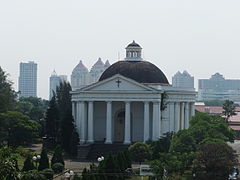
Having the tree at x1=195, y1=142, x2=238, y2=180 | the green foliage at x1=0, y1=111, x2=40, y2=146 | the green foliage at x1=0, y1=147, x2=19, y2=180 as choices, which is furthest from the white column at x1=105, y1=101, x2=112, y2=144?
the green foliage at x1=0, y1=147, x2=19, y2=180

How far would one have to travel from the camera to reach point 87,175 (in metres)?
41.7

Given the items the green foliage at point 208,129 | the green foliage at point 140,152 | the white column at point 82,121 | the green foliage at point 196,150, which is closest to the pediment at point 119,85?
the white column at point 82,121

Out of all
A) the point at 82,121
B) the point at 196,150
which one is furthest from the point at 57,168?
the point at 82,121

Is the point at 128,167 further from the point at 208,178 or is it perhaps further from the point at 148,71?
the point at 148,71

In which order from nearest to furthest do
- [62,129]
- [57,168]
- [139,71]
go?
1. [57,168]
2. [62,129]
3. [139,71]

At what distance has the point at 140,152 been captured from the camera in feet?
217

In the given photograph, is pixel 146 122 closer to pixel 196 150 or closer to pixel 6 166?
pixel 196 150

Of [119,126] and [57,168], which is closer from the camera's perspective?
[57,168]

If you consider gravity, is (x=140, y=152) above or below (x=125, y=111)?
below

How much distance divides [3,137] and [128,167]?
73.4 feet

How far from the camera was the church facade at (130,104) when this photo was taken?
3073 inches

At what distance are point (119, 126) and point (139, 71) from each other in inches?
259

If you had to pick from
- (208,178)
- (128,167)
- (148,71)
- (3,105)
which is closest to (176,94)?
(148,71)

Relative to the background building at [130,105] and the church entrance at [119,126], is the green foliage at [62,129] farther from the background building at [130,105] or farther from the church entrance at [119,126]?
the church entrance at [119,126]
